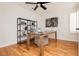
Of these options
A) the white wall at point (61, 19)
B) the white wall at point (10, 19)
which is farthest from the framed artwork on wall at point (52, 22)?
the white wall at point (10, 19)

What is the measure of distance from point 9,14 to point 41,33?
0.74 meters

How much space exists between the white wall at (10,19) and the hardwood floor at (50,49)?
148mm

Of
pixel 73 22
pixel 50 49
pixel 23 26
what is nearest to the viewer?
pixel 73 22

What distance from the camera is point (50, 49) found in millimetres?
1910

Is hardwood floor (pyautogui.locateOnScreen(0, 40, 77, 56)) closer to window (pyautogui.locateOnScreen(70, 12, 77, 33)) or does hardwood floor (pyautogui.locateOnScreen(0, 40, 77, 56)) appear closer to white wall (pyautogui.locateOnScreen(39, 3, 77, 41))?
white wall (pyautogui.locateOnScreen(39, 3, 77, 41))

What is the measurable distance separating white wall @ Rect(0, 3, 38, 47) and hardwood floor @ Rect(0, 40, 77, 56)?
0.15 meters

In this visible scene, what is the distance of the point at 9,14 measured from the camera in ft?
5.35

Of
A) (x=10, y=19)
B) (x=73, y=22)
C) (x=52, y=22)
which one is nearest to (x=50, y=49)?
(x=52, y=22)

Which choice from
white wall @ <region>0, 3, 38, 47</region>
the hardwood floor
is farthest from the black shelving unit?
the hardwood floor

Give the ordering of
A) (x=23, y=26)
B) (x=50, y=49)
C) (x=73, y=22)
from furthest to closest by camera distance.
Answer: (x=50, y=49), (x=23, y=26), (x=73, y=22)

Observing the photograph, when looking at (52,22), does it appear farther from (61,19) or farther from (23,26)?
(23,26)

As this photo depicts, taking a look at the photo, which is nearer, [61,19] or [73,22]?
[73,22]

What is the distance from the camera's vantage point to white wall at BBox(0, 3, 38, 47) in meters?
1.54

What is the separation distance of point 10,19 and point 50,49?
3.53 ft
